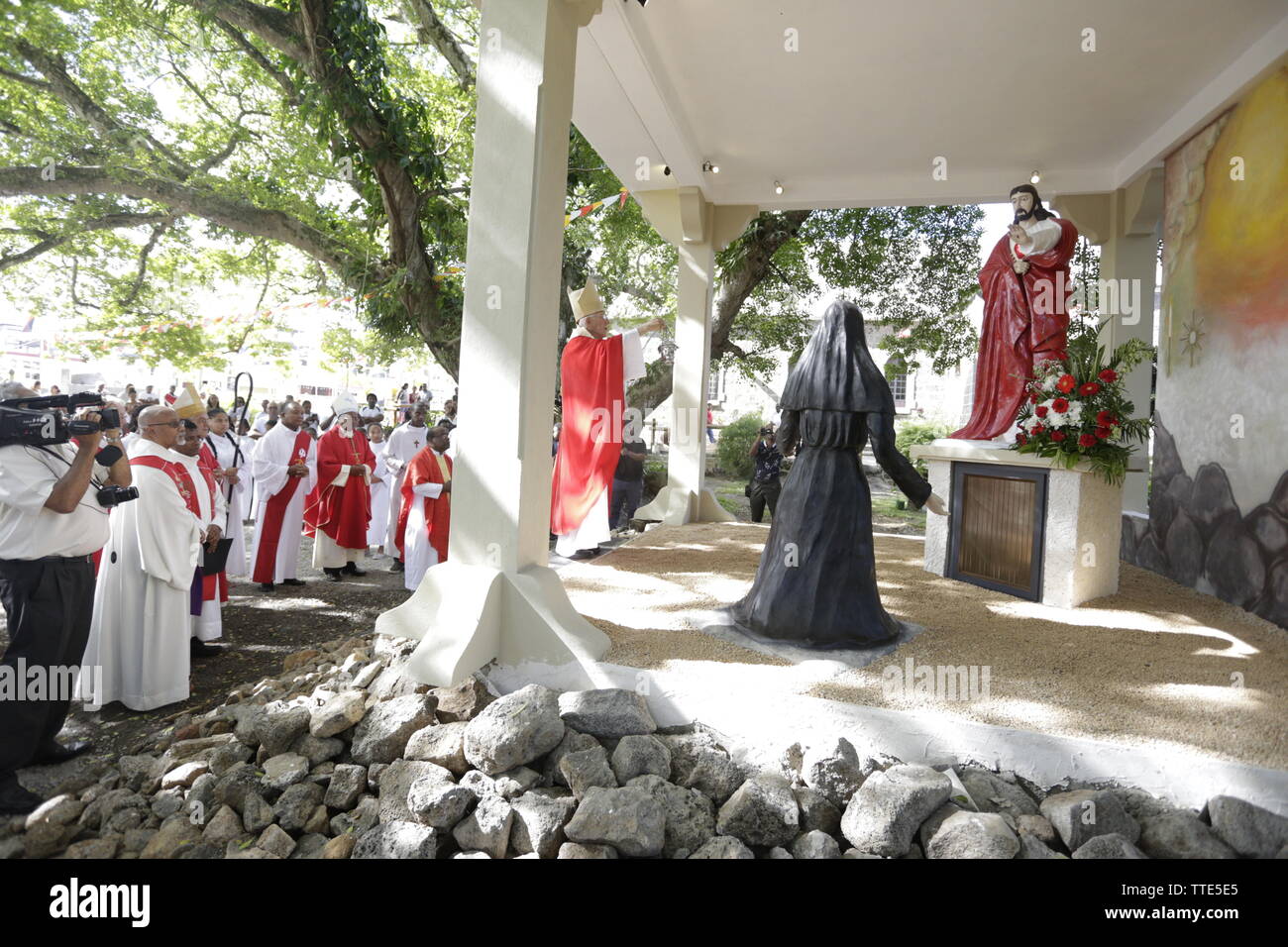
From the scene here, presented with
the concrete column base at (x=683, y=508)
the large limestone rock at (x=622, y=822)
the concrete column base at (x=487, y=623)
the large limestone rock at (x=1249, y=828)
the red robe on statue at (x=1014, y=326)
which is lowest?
the large limestone rock at (x=622, y=822)

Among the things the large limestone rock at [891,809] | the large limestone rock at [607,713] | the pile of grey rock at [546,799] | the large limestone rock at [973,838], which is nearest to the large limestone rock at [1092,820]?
the pile of grey rock at [546,799]

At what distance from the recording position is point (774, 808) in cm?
268

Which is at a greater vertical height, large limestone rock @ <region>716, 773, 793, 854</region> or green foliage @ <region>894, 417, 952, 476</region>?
green foliage @ <region>894, 417, 952, 476</region>

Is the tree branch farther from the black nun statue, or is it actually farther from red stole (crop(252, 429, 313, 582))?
the black nun statue

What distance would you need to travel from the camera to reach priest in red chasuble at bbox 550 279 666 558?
6316mm

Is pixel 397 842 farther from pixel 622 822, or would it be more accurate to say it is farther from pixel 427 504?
pixel 427 504

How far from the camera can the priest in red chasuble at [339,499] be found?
8055 millimetres

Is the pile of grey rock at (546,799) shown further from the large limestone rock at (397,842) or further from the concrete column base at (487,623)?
the concrete column base at (487,623)

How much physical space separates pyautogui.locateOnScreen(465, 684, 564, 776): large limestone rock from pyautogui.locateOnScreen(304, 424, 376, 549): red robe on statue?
5605 millimetres

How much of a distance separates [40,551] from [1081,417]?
5994 millimetres

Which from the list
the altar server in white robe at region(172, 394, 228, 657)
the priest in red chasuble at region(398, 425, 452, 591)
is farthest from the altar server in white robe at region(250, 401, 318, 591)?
the altar server in white robe at region(172, 394, 228, 657)

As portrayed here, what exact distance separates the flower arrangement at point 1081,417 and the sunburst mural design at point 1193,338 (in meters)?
0.95

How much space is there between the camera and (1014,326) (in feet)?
18.2
